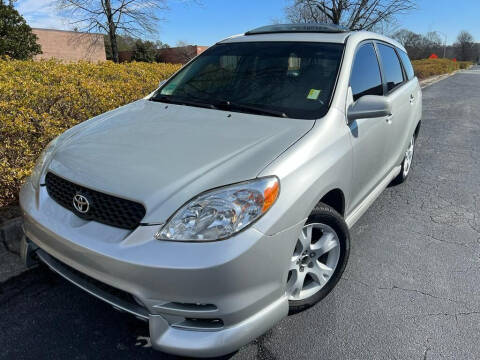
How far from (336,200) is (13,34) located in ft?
62.4

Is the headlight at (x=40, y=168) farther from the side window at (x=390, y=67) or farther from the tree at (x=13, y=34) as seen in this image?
the tree at (x=13, y=34)

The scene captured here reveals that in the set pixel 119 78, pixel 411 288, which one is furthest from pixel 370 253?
pixel 119 78

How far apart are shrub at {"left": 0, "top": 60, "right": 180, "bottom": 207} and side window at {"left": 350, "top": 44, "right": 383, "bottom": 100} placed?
2855mm

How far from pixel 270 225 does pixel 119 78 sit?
4554 mm

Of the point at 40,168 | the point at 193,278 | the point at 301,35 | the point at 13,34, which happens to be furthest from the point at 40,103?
the point at 13,34

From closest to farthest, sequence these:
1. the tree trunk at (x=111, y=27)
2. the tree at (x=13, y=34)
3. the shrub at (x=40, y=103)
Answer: the shrub at (x=40, y=103), the tree trunk at (x=111, y=27), the tree at (x=13, y=34)

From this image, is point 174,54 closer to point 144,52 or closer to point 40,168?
point 144,52

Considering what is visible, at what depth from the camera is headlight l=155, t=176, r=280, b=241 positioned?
167 cm

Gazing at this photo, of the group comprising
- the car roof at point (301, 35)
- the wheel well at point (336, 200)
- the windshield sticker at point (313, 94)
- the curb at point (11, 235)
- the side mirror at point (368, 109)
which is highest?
the car roof at point (301, 35)

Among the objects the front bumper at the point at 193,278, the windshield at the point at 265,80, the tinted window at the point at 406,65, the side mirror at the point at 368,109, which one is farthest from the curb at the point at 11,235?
the tinted window at the point at 406,65

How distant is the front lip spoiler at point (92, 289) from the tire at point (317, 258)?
0.84 metres

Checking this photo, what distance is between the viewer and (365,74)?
2982 millimetres

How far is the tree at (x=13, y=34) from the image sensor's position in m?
16.3

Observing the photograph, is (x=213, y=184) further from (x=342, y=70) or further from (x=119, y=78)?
(x=119, y=78)
